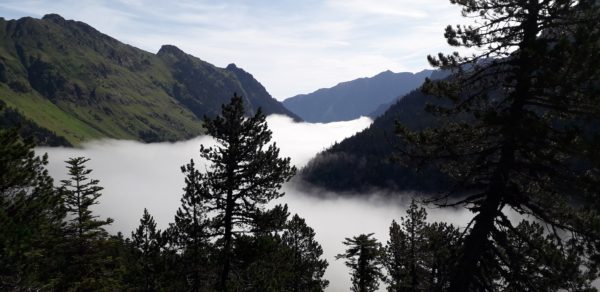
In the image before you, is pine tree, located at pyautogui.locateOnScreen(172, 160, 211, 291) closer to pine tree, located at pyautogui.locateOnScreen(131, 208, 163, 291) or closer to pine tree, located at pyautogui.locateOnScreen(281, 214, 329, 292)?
pine tree, located at pyautogui.locateOnScreen(131, 208, 163, 291)

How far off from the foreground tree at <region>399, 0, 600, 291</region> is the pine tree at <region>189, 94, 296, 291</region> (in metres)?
8.88

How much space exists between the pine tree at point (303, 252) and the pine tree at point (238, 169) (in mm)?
21066

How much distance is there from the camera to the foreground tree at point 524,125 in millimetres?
10367

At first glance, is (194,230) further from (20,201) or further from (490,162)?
(490,162)

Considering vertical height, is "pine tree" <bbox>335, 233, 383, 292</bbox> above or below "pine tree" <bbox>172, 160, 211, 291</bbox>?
below

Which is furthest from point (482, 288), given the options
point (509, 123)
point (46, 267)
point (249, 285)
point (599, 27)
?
point (46, 267)

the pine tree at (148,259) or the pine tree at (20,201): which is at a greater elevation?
the pine tree at (20,201)

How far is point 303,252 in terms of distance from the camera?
149 feet

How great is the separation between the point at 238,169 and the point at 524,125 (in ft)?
45.3

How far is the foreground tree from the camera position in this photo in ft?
34.0

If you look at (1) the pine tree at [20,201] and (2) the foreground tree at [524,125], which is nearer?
(2) the foreground tree at [524,125]

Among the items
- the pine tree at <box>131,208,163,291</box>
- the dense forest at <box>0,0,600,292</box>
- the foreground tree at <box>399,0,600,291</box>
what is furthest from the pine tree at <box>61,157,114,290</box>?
the foreground tree at <box>399,0,600,291</box>

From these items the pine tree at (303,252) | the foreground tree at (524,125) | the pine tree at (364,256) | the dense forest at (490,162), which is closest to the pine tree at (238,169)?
the dense forest at (490,162)

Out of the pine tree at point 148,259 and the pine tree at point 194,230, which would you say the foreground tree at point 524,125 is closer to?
the pine tree at point 194,230
